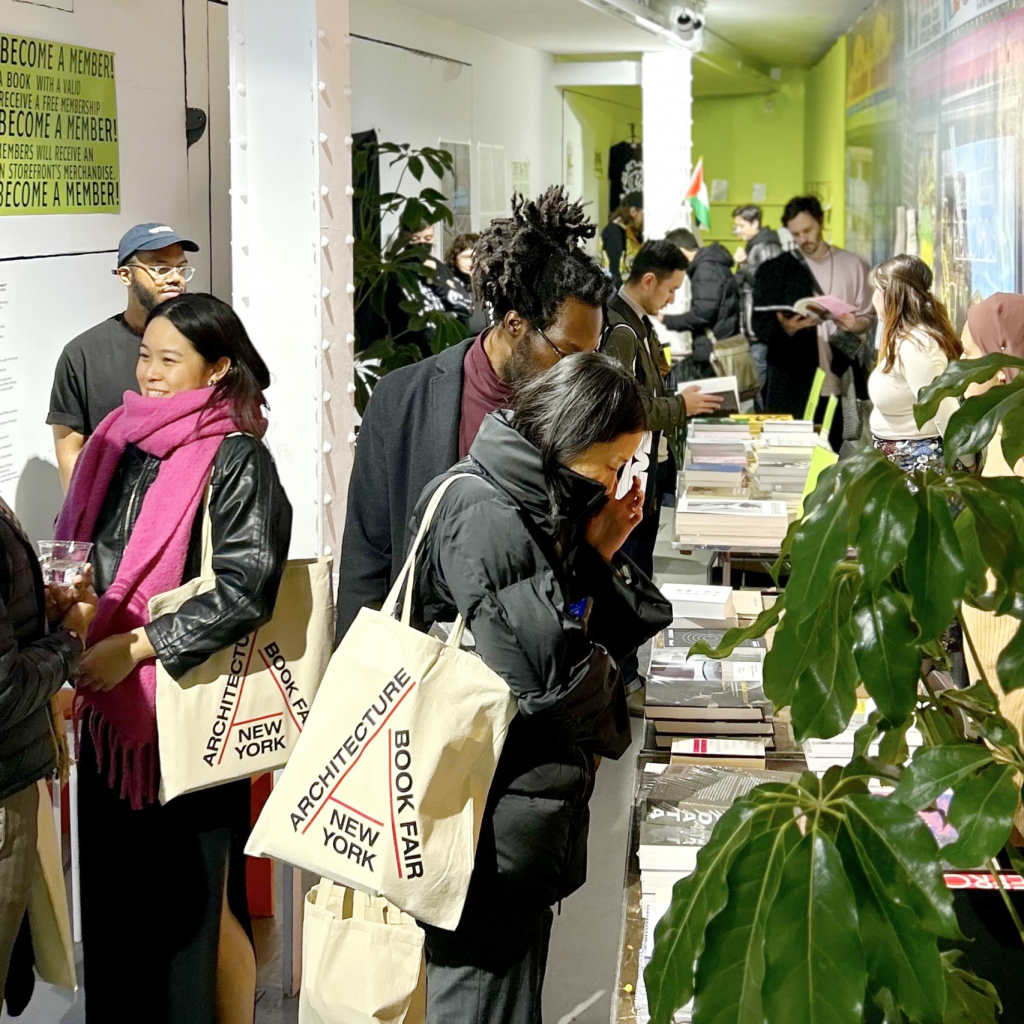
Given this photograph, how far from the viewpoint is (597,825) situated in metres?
4.11

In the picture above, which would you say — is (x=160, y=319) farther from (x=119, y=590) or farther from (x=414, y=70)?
(x=414, y=70)

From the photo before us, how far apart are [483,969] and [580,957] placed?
1.47 m

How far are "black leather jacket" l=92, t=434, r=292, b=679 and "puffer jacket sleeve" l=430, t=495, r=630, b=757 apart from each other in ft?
2.01

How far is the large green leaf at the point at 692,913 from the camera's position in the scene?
98 centimetres

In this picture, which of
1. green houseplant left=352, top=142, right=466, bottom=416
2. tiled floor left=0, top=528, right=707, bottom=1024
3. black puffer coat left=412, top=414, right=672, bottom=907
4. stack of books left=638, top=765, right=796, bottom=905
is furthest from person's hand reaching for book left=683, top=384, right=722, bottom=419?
black puffer coat left=412, top=414, right=672, bottom=907

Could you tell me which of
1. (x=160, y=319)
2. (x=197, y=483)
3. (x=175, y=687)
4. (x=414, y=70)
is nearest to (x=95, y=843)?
(x=175, y=687)

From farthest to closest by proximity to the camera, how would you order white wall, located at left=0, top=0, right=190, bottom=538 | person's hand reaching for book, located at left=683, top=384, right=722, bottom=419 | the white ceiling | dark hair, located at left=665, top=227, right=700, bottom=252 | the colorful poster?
the colorful poster
the white ceiling
dark hair, located at left=665, top=227, right=700, bottom=252
person's hand reaching for book, located at left=683, top=384, right=722, bottom=419
white wall, located at left=0, top=0, right=190, bottom=538

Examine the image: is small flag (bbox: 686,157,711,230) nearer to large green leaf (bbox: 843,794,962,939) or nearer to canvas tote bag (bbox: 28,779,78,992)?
canvas tote bag (bbox: 28,779,78,992)

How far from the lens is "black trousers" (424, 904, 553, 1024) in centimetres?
193

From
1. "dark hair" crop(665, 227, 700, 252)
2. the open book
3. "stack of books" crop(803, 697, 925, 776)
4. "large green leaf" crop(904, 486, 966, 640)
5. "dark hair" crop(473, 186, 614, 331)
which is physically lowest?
"stack of books" crop(803, 697, 925, 776)

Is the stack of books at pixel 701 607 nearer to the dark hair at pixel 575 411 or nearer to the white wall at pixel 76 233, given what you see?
the dark hair at pixel 575 411

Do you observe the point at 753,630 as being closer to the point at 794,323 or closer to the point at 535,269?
the point at 535,269

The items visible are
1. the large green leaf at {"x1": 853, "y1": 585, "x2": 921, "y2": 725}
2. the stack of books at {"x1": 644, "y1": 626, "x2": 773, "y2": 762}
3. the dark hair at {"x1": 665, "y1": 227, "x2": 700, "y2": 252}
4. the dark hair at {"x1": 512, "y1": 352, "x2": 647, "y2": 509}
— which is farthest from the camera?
the dark hair at {"x1": 665, "y1": 227, "x2": 700, "y2": 252}

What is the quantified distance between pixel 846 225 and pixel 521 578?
12.7 meters
